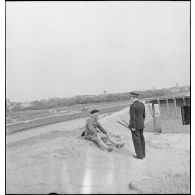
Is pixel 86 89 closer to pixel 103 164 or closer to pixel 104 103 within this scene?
pixel 104 103

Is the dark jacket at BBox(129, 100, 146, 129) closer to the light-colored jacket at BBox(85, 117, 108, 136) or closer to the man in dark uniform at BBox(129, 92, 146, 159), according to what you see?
the man in dark uniform at BBox(129, 92, 146, 159)

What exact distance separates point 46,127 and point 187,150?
4.94 feet

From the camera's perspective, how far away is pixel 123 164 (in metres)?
2.83

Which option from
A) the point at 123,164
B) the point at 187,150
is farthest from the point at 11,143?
the point at 187,150

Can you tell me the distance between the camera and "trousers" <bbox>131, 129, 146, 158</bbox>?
3.02 m

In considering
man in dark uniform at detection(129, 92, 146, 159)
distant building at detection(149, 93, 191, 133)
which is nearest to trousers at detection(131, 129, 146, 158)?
man in dark uniform at detection(129, 92, 146, 159)

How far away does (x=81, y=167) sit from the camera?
8.70 ft

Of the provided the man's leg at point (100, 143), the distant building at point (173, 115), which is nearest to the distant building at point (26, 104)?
the man's leg at point (100, 143)

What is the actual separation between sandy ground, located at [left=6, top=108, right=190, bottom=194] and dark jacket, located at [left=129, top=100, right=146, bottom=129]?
23 cm

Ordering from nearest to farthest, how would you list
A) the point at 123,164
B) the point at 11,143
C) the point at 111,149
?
the point at 11,143, the point at 123,164, the point at 111,149

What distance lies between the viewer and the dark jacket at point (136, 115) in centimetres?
314

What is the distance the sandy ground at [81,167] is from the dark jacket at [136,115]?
23cm

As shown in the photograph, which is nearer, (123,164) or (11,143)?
(11,143)

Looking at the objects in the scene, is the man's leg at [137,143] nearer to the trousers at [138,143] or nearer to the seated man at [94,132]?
the trousers at [138,143]
